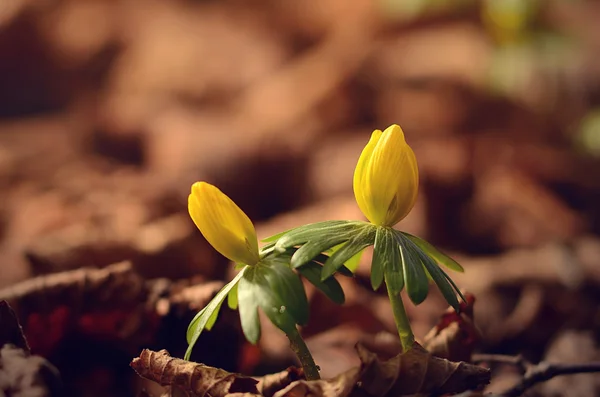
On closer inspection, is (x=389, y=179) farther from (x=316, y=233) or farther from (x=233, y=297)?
(x=233, y=297)

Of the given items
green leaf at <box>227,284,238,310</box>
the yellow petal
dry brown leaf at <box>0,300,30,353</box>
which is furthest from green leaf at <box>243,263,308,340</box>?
dry brown leaf at <box>0,300,30,353</box>

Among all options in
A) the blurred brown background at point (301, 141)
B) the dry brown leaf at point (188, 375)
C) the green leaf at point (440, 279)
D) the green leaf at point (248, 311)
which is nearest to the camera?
the green leaf at point (248, 311)

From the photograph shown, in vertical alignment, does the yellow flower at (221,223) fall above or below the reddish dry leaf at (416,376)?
above

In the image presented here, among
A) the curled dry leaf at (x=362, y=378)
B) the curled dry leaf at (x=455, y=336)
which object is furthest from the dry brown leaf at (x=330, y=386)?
the curled dry leaf at (x=455, y=336)

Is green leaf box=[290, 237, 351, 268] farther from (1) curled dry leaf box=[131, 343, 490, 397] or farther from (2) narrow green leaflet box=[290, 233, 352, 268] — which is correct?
(1) curled dry leaf box=[131, 343, 490, 397]

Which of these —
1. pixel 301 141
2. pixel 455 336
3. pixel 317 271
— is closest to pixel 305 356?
pixel 317 271

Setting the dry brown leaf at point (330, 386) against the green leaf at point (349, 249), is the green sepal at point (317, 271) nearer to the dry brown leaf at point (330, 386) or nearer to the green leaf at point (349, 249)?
the green leaf at point (349, 249)
